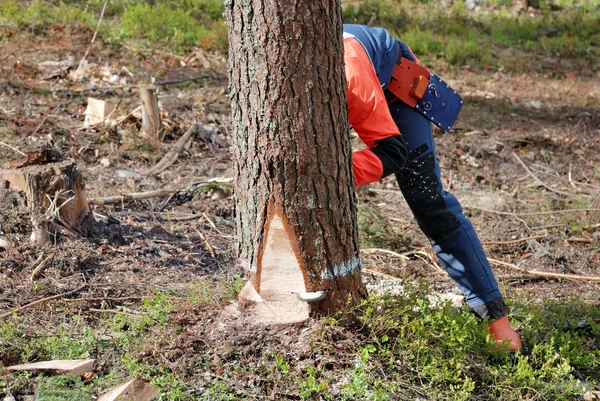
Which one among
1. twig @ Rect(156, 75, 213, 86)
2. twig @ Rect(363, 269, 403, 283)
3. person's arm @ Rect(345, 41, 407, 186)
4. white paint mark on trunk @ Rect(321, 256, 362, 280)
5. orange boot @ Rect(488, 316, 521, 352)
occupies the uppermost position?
person's arm @ Rect(345, 41, 407, 186)

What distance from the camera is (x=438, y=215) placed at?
310 cm

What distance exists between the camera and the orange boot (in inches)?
120

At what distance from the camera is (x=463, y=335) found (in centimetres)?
275

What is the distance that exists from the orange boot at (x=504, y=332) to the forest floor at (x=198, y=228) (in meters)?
0.17

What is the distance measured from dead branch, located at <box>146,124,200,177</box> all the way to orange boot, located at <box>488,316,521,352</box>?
3.61 m

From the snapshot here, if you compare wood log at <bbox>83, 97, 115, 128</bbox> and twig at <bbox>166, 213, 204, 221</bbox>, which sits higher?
wood log at <bbox>83, 97, 115, 128</bbox>

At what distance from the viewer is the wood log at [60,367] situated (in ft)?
8.56

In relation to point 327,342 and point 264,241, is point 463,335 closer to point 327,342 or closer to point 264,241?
point 327,342

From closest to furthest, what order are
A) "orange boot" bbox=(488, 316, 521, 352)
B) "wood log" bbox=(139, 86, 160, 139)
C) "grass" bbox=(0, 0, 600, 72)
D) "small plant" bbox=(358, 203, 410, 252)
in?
"orange boot" bbox=(488, 316, 521, 352)
"small plant" bbox=(358, 203, 410, 252)
"wood log" bbox=(139, 86, 160, 139)
"grass" bbox=(0, 0, 600, 72)

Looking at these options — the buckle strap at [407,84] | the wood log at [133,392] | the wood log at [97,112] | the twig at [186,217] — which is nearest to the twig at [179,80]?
the wood log at [97,112]

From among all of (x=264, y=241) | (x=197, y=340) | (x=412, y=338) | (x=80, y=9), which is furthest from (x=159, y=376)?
(x=80, y=9)

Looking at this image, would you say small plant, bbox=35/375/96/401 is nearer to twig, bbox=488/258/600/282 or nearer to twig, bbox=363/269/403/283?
twig, bbox=363/269/403/283

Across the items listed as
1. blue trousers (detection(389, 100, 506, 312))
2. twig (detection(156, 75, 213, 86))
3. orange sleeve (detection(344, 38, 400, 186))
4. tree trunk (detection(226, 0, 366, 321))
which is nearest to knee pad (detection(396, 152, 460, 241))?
blue trousers (detection(389, 100, 506, 312))

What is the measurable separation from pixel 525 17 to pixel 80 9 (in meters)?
9.04
